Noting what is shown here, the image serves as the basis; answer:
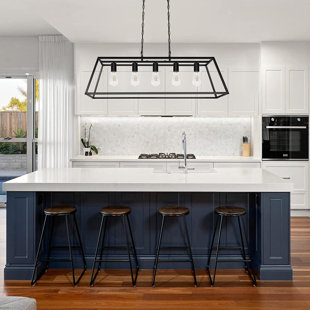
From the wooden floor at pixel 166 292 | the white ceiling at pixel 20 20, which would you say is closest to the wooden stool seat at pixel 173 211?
the wooden floor at pixel 166 292

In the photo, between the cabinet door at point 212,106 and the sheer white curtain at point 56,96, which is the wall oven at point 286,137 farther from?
the sheer white curtain at point 56,96

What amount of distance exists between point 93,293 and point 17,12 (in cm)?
392

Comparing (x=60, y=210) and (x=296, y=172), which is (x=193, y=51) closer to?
(x=296, y=172)

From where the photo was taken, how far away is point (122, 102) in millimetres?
6094

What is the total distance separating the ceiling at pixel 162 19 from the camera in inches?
171

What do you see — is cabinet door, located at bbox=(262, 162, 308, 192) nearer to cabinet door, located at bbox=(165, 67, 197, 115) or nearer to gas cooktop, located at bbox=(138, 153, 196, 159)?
gas cooktop, located at bbox=(138, 153, 196, 159)

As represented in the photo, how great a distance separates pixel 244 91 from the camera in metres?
6.01

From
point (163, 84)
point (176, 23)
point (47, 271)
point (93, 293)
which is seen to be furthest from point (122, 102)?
point (93, 293)

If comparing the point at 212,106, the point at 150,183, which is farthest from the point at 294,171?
the point at 150,183

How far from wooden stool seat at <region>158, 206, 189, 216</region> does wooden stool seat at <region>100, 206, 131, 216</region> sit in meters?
0.30

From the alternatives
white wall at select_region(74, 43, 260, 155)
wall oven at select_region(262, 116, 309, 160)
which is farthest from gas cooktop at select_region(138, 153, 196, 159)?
white wall at select_region(74, 43, 260, 155)

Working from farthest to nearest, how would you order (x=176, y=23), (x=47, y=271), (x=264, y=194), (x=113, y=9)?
(x=176, y=23)
(x=113, y=9)
(x=47, y=271)
(x=264, y=194)

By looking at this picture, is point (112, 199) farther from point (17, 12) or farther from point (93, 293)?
point (17, 12)

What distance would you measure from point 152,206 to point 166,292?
827mm
